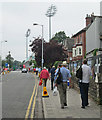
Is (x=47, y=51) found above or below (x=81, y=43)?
below

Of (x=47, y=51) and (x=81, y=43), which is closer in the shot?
(x=47, y=51)

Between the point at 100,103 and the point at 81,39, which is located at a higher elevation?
the point at 81,39

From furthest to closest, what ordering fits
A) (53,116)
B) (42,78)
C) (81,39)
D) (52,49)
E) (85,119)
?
(81,39) → (52,49) → (42,78) → (53,116) → (85,119)

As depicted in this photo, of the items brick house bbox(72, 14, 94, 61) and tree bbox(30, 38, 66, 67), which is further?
brick house bbox(72, 14, 94, 61)

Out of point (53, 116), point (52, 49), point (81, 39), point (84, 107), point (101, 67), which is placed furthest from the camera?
point (81, 39)

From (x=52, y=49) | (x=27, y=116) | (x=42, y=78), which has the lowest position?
(x=27, y=116)

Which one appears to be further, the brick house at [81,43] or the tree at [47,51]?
the brick house at [81,43]

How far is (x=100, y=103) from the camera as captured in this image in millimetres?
9656

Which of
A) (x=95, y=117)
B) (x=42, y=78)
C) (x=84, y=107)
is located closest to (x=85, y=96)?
(x=84, y=107)

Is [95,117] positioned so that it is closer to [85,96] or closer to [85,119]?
[85,119]

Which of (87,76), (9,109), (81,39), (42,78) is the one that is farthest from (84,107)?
(81,39)

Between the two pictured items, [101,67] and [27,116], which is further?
[101,67]

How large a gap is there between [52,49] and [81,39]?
7232mm

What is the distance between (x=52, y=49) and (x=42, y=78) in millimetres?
30417
